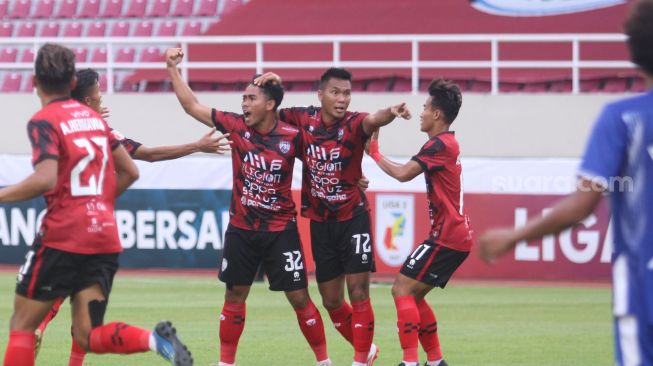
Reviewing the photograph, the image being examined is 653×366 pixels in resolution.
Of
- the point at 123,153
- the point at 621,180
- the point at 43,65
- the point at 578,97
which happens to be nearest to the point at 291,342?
the point at 123,153

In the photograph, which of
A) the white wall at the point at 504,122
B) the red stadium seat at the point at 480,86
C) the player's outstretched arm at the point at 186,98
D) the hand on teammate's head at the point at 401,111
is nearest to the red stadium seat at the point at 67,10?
the white wall at the point at 504,122

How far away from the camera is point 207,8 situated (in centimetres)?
2506

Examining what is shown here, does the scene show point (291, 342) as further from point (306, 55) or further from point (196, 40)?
point (306, 55)

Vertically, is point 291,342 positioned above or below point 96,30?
below

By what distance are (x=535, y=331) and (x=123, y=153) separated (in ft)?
19.3

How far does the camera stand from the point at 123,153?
7320 millimetres

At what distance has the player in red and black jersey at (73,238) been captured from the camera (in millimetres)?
6578

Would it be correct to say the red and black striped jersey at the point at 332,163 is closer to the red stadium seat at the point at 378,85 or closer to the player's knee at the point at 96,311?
the player's knee at the point at 96,311

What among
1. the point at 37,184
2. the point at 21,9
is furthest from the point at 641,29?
the point at 21,9

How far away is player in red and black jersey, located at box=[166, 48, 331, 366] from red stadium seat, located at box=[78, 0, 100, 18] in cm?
1758

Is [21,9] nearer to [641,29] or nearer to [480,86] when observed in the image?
[480,86]

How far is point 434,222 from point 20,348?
347cm

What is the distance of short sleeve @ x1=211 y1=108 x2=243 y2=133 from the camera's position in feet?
29.6

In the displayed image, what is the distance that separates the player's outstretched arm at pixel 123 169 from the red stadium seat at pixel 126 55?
58.0 ft
